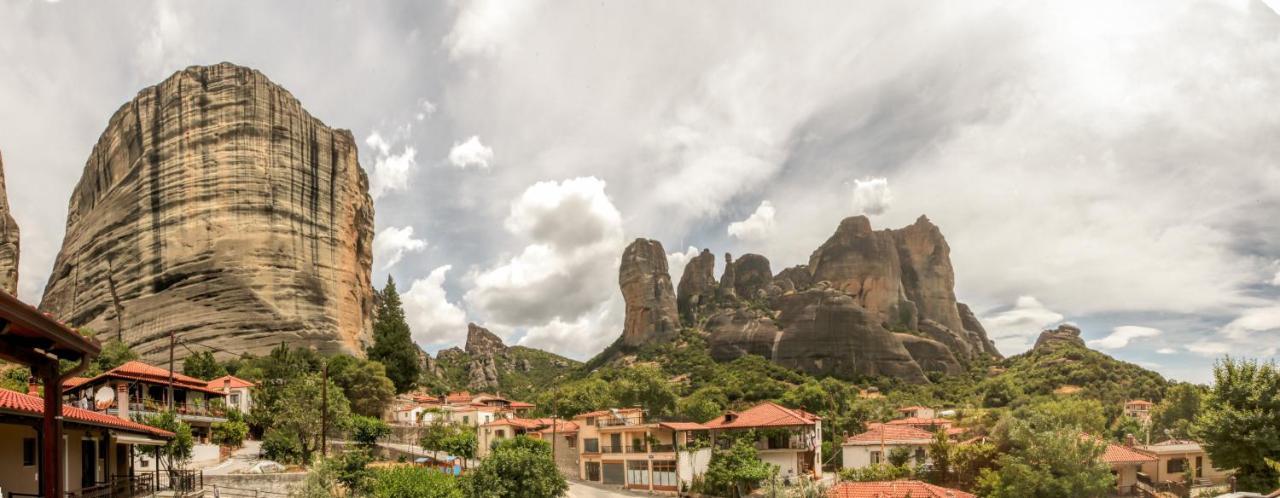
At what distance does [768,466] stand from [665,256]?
12212cm

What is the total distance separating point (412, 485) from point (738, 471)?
2107cm

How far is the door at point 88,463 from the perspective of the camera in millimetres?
16938

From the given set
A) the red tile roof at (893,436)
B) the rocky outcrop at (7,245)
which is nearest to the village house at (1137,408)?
the red tile roof at (893,436)

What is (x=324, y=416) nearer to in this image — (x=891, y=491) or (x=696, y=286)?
(x=891, y=491)

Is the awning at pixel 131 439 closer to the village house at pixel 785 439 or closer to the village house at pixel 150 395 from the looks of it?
the village house at pixel 150 395

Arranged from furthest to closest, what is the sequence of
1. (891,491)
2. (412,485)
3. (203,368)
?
(203,368) < (412,485) < (891,491)

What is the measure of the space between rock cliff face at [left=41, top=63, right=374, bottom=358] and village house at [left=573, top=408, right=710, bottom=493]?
42177 millimetres

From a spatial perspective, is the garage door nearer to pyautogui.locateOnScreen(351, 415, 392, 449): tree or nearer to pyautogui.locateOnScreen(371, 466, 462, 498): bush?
pyautogui.locateOnScreen(351, 415, 392, 449): tree

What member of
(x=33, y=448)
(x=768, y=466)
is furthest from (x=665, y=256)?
(x=33, y=448)

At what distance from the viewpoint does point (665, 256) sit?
169375 millimetres

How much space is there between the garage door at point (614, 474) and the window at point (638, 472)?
0.74m

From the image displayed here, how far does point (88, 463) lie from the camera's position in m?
17.4

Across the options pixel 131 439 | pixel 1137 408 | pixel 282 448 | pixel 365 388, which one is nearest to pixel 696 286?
pixel 1137 408

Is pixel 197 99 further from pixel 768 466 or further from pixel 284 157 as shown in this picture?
pixel 768 466
